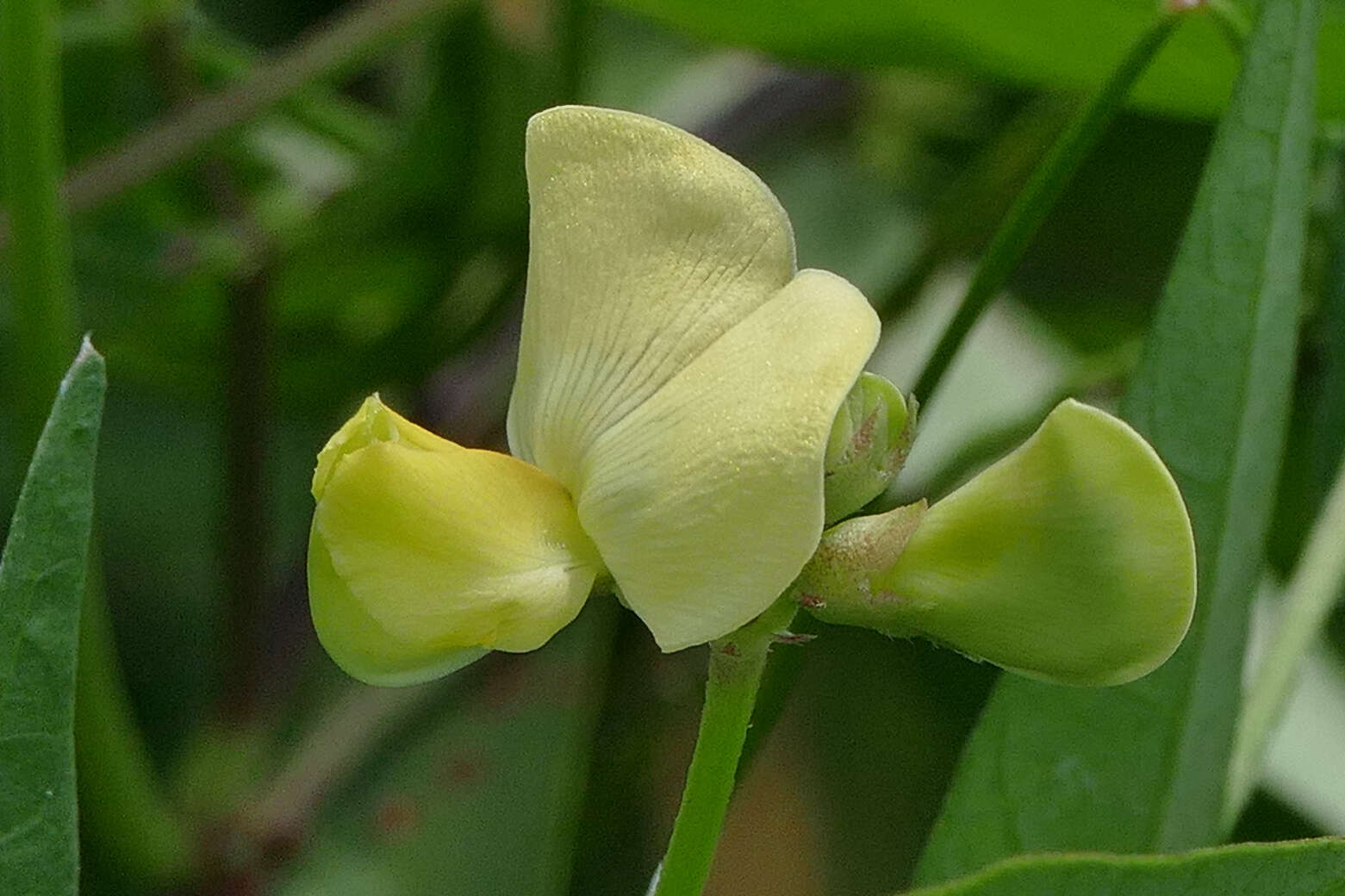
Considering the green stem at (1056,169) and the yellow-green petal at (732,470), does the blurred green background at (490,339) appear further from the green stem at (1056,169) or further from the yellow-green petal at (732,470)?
the yellow-green petal at (732,470)

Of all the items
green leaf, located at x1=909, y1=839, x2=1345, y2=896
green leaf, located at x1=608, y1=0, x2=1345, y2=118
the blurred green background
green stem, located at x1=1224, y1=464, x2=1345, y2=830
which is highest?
green leaf, located at x1=909, y1=839, x2=1345, y2=896

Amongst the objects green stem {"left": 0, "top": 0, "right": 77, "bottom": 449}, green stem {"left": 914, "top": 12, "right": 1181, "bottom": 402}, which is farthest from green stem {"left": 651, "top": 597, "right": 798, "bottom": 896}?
green stem {"left": 0, "top": 0, "right": 77, "bottom": 449}

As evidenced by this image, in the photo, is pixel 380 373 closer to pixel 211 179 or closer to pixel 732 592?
pixel 211 179

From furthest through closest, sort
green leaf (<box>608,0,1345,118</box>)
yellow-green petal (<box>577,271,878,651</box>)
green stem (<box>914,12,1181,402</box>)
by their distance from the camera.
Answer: green leaf (<box>608,0,1345,118</box>) → green stem (<box>914,12,1181,402</box>) → yellow-green petal (<box>577,271,878,651</box>)

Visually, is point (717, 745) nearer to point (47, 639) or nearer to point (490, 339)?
point (47, 639)

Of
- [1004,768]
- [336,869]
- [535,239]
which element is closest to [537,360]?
[535,239]

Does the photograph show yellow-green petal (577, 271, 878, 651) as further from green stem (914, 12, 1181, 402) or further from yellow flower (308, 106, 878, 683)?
green stem (914, 12, 1181, 402)

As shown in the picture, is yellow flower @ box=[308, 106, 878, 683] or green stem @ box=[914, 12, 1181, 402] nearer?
yellow flower @ box=[308, 106, 878, 683]
